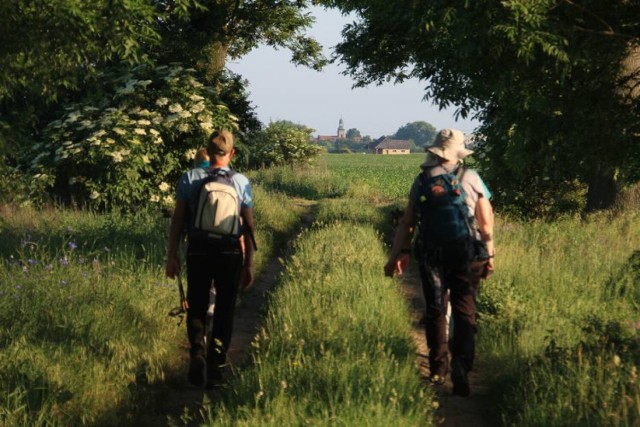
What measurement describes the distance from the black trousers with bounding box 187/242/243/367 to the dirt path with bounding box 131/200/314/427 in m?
0.33

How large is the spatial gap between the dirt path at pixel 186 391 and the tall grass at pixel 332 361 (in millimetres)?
333

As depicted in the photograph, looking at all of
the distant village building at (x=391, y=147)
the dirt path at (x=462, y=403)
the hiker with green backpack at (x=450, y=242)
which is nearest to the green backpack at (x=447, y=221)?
the hiker with green backpack at (x=450, y=242)

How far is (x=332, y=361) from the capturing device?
5.91m

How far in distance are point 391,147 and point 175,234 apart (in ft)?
588

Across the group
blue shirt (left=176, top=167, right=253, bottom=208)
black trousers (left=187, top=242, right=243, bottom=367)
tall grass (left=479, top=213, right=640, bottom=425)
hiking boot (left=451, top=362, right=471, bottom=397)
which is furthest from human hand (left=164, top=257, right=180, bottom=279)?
tall grass (left=479, top=213, right=640, bottom=425)

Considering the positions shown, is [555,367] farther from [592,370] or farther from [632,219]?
[632,219]

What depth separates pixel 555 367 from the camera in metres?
6.10

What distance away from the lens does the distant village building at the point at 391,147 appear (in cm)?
18159

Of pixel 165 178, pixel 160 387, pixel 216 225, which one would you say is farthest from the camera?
pixel 165 178

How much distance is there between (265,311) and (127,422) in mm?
3862

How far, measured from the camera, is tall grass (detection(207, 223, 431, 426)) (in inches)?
199

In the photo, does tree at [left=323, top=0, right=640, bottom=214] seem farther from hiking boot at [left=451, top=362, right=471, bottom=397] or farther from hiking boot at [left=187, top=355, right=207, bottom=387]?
hiking boot at [left=187, top=355, right=207, bottom=387]

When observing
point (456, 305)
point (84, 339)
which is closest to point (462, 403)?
point (456, 305)

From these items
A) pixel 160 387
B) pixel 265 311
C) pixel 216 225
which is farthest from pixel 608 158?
pixel 160 387
